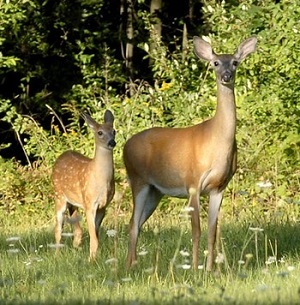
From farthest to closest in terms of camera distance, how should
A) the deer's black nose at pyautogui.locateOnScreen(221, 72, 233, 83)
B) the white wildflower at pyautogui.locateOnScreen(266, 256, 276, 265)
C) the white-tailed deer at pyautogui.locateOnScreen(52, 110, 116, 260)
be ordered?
1. the white-tailed deer at pyautogui.locateOnScreen(52, 110, 116, 260)
2. the deer's black nose at pyautogui.locateOnScreen(221, 72, 233, 83)
3. the white wildflower at pyautogui.locateOnScreen(266, 256, 276, 265)

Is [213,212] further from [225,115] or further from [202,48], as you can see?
[202,48]

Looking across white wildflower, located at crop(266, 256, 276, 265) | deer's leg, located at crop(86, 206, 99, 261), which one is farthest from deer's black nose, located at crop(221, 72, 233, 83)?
white wildflower, located at crop(266, 256, 276, 265)

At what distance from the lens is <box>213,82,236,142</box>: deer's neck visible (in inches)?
332

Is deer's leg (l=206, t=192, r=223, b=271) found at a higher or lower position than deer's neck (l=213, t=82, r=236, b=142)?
lower

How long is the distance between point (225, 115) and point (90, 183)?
1.77 m

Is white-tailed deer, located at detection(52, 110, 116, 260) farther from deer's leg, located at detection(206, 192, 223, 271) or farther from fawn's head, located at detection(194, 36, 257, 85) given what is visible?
fawn's head, located at detection(194, 36, 257, 85)

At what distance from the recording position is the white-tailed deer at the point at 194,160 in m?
8.34

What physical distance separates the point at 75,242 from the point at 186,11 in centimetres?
1346

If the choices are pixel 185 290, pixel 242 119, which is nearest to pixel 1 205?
pixel 242 119

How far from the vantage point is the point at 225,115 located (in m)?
8.51

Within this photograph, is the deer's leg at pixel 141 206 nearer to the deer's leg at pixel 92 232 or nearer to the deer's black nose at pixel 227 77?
the deer's leg at pixel 92 232

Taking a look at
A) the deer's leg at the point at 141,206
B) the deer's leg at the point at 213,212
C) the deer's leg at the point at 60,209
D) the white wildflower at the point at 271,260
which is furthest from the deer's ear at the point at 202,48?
the white wildflower at the point at 271,260

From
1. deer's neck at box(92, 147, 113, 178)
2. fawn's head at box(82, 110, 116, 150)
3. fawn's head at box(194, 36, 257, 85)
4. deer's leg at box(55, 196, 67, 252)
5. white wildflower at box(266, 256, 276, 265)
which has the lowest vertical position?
deer's leg at box(55, 196, 67, 252)

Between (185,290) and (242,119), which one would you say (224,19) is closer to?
(242,119)
